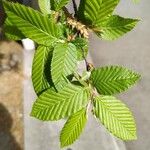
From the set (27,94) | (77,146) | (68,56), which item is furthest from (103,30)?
(27,94)

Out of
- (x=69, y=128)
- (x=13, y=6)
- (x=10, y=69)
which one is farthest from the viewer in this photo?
(x=10, y=69)

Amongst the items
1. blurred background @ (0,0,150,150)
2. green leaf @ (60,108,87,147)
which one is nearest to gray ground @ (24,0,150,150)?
blurred background @ (0,0,150,150)

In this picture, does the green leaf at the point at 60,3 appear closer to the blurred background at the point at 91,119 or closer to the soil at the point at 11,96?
the blurred background at the point at 91,119

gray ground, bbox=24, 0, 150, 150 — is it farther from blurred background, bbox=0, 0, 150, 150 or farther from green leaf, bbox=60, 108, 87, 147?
green leaf, bbox=60, 108, 87, 147

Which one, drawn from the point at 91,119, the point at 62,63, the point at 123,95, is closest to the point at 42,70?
the point at 62,63

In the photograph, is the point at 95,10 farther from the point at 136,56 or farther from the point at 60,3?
the point at 136,56

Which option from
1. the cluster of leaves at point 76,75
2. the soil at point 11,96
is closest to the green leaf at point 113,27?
the cluster of leaves at point 76,75

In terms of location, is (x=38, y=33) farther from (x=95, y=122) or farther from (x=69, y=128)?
(x=95, y=122)
